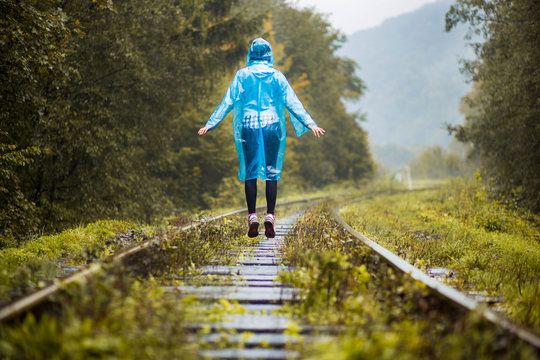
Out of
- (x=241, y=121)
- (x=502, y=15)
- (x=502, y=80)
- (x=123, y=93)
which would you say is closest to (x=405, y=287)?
(x=241, y=121)

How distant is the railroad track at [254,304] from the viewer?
210cm

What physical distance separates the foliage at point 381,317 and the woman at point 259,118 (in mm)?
1524

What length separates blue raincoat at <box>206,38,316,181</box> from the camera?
17.3 feet

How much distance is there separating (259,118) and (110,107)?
7.70 meters

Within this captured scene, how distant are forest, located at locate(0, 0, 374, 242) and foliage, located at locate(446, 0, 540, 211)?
8.74 m

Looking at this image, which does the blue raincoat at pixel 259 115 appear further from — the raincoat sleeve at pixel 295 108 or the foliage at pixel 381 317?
the foliage at pixel 381 317

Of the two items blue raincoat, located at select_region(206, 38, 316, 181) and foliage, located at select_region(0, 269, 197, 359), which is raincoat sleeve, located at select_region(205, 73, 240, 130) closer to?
blue raincoat, located at select_region(206, 38, 316, 181)

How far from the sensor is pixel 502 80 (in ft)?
44.3

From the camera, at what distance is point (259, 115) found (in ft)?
17.3

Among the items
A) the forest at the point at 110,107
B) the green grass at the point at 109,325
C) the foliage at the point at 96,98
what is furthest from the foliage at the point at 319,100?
the green grass at the point at 109,325

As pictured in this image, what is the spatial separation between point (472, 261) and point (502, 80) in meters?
10.9

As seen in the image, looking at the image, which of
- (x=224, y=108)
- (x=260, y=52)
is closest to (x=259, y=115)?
(x=224, y=108)

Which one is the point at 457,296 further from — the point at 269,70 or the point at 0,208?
the point at 0,208

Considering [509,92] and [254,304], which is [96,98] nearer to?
[254,304]
